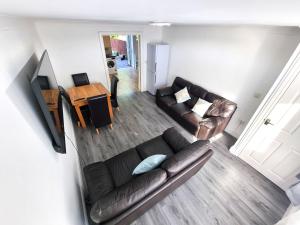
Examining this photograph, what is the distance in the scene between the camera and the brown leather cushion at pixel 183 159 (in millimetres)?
1410

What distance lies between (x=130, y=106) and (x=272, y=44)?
3.41 metres

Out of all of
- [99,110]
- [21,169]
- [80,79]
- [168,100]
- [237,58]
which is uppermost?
[237,58]

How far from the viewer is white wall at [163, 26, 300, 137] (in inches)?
85.2

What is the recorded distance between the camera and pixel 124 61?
343 inches

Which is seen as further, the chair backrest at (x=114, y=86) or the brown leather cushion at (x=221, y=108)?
the chair backrest at (x=114, y=86)

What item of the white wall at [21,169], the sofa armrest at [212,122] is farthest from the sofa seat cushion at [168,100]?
the white wall at [21,169]

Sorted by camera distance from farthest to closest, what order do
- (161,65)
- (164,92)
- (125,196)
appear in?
1. (161,65)
2. (164,92)
3. (125,196)

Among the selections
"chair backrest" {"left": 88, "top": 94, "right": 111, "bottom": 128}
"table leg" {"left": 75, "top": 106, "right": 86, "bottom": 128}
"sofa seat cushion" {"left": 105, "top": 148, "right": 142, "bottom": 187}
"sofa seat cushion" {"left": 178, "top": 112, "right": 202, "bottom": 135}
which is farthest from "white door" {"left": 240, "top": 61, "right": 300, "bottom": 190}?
"table leg" {"left": 75, "top": 106, "right": 86, "bottom": 128}

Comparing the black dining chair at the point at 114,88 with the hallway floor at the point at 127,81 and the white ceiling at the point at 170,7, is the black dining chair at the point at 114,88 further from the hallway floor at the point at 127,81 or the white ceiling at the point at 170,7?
the white ceiling at the point at 170,7

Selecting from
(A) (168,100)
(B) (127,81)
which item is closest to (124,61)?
(B) (127,81)

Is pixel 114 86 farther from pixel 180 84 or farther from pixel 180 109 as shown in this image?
pixel 180 84

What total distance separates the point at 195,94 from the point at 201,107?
1.62 ft

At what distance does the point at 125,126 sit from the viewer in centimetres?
331

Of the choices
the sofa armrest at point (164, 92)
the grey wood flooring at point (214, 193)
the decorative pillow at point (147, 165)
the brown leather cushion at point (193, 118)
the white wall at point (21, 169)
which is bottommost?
the grey wood flooring at point (214, 193)
